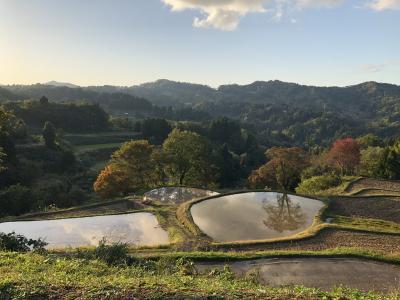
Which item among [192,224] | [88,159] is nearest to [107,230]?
[192,224]

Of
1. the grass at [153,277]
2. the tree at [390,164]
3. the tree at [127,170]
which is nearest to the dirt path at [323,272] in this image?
the grass at [153,277]

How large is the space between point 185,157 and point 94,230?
1015 inches

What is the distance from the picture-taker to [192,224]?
23859mm

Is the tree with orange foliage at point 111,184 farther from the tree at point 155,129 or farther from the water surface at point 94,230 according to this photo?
the tree at point 155,129

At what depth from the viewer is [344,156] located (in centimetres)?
5231

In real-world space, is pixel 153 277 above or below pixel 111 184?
above

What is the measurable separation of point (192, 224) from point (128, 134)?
262 feet

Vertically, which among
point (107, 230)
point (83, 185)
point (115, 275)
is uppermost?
point (115, 275)

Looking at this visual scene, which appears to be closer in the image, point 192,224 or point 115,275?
point 115,275

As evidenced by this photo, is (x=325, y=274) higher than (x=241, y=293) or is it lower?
lower

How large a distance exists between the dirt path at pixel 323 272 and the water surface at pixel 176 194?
15.0 meters

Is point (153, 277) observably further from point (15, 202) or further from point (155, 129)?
point (155, 129)

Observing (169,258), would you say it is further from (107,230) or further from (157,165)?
(157,165)

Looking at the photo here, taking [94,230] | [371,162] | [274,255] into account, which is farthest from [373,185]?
[94,230]
